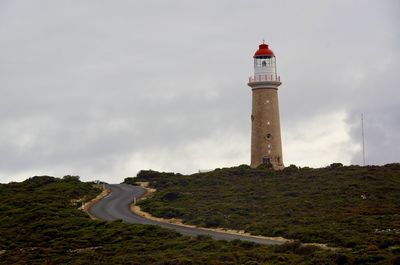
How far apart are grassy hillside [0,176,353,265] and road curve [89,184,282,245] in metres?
1.79

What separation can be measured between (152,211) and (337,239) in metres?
20.1

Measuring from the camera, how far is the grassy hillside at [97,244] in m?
35.7

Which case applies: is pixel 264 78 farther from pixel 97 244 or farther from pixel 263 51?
pixel 97 244

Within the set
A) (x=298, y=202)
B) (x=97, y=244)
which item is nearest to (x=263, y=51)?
(x=298, y=202)

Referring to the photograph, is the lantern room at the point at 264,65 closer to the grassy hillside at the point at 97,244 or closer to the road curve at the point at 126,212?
the road curve at the point at 126,212

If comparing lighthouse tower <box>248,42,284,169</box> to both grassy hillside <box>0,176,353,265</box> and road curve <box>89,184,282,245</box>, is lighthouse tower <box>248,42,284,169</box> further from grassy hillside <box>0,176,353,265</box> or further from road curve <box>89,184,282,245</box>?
grassy hillside <box>0,176,353,265</box>

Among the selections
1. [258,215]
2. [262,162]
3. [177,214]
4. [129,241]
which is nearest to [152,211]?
[177,214]

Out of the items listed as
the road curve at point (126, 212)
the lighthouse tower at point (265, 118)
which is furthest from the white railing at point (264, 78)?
the road curve at point (126, 212)

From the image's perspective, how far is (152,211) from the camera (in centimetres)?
5809

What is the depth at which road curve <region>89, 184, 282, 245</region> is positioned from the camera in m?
46.2

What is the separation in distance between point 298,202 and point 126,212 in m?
12.2

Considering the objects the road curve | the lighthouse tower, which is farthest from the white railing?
the road curve

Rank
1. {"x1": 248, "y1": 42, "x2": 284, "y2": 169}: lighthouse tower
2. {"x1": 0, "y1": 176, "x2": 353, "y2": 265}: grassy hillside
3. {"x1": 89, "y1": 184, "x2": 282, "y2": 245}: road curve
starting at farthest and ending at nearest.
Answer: {"x1": 248, "y1": 42, "x2": 284, "y2": 169}: lighthouse tower, {"x1": 89, "y1": 184, "x2": 282, "y2": 245}: road curve, {"x1": 0, "y1": 176, "x2": 353, "y2": 265}: grassy hillside

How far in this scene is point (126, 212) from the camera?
57.6 metres
